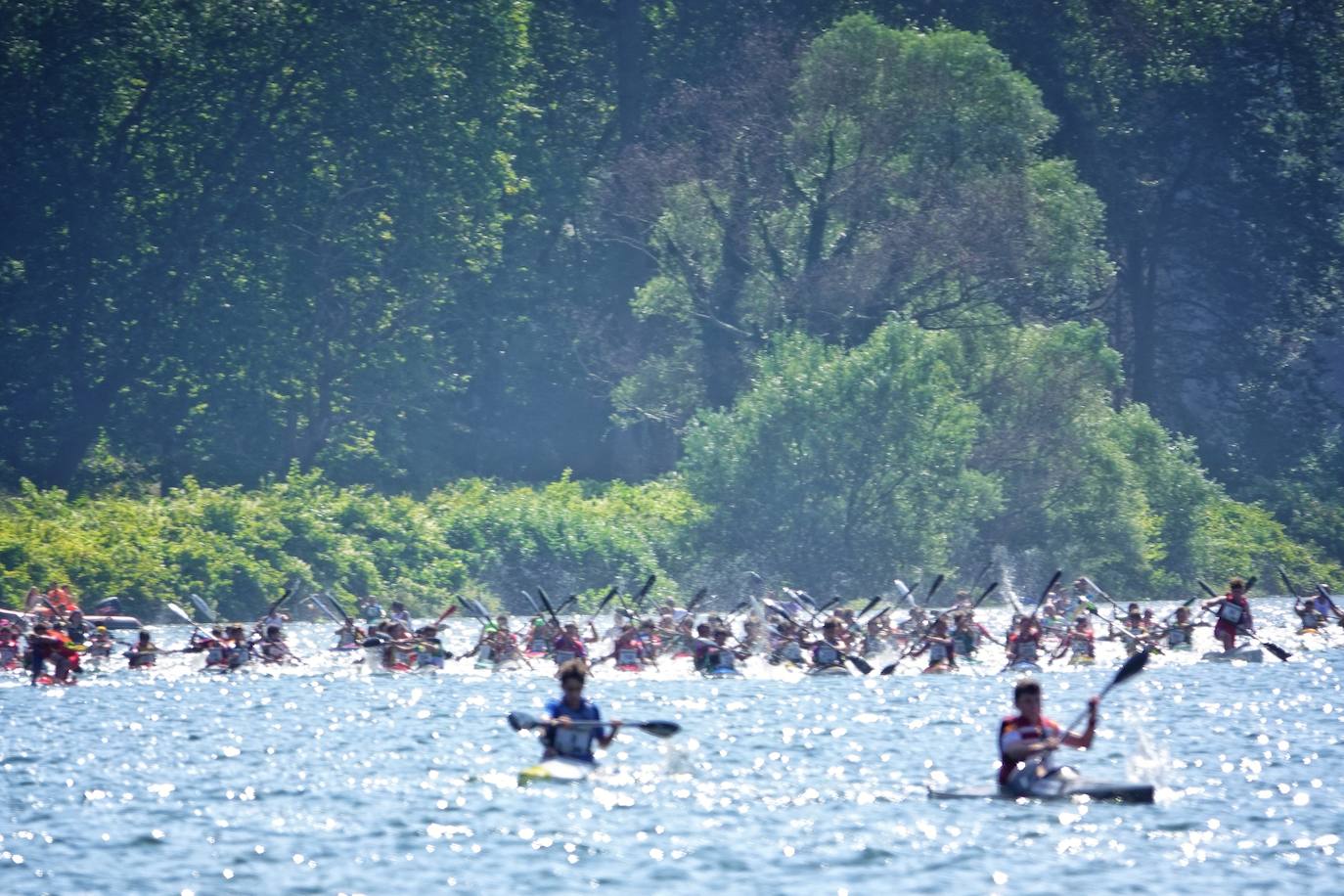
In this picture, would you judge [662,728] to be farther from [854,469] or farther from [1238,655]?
[854,469]

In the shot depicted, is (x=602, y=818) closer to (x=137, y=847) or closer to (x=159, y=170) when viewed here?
(x=137, y=847)

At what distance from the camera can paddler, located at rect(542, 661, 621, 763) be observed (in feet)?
88.7

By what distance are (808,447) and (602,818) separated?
3921 centimetres

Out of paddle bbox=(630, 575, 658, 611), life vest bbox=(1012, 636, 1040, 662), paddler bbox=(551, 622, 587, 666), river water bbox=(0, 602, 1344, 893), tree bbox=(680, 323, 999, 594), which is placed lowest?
river water bbox=(0, 602, 1344, 893)

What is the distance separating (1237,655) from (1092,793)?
21099 millimetres

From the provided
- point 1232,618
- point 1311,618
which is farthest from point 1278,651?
point 1311,618

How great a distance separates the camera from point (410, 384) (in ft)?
251

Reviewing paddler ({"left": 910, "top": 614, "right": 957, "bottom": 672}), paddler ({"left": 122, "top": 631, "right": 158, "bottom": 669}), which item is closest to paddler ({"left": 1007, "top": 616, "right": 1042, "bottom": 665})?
paddler ({"left": 910, "top": 614, "right": 957, "bottom": 672})

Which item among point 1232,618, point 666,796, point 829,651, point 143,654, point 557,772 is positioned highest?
point 1232,618

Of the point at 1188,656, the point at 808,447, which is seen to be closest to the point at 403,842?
the point at 1188,656

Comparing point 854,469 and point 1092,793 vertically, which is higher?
point 854,469

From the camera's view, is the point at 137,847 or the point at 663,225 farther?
the point at 663,225

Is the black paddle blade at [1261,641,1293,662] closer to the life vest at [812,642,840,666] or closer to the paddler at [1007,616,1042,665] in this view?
the paddler at [1007,616,1042,665]

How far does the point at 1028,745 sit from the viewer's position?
2512 cm
